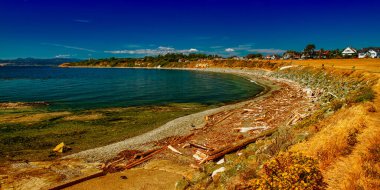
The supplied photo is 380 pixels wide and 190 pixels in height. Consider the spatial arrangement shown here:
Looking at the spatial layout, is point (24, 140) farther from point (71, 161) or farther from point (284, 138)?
point (284, 138)

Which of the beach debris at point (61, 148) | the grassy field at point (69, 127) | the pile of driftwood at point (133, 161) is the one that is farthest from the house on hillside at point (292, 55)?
the beach debris at point (61, 148)

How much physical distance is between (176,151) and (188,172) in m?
3.57

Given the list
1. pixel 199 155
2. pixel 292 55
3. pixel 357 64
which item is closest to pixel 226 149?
pixel 199 155

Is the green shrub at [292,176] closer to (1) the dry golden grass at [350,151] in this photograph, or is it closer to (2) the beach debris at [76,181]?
(1) the dry golden grass at [350,151]

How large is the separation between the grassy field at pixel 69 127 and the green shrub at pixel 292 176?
1491 cm

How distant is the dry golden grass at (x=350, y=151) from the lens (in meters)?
7.62

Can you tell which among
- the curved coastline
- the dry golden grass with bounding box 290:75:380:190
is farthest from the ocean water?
the dry golden grass with bounding box 290:75:380:190

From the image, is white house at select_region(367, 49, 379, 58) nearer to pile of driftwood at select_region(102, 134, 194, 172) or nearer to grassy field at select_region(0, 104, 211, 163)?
grassy field at select_region(0, 104, 211, 163)

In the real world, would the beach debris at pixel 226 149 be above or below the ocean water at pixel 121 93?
above

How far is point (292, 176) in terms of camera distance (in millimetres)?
7336

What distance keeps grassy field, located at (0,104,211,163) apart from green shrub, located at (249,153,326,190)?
48.9 ft

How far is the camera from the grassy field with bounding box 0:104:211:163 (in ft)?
62.9

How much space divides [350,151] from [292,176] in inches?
153

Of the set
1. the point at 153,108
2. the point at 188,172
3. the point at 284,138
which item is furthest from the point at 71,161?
the point at 153,108
